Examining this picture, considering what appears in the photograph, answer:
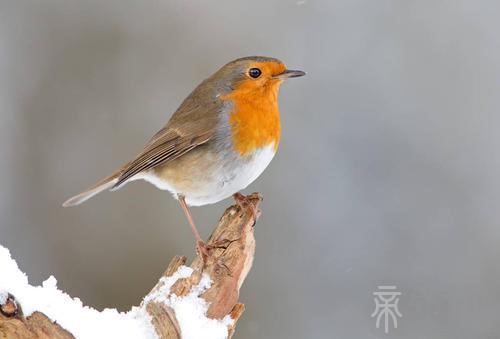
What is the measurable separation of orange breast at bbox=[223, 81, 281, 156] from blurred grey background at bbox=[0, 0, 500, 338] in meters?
2.13

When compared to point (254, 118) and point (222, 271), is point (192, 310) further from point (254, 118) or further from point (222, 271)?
point (254, 118)

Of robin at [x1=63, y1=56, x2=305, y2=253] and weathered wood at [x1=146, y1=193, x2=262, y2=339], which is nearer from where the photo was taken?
weathered wood at [x1=146, y1=193, x2=262, y2=339]

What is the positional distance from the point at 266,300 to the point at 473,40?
2865 millimetres

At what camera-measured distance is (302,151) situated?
6242 millimetres

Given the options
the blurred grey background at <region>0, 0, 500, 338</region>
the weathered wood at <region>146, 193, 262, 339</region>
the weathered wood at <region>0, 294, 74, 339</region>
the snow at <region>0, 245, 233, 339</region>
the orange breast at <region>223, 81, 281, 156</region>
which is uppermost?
the blurred grey background at <region>0, 0, 500, 338</region>

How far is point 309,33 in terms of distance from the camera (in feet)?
21.4

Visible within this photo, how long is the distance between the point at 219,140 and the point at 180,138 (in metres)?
0.27

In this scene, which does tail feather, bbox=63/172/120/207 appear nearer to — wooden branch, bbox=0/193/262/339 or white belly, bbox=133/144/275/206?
white belly, bbox=133/144/275/206

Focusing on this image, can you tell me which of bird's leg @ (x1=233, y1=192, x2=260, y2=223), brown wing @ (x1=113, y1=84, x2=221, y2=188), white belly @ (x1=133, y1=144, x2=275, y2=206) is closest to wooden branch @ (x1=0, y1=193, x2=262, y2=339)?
bird's leg @ (x1=233, y1=192, x2=260, y2=223)

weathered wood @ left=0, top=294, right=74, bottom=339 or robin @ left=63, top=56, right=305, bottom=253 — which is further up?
robin @ left=63, top=56, right=305, bottom=253

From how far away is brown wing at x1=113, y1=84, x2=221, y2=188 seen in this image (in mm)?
3975

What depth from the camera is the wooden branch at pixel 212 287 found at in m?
2.60

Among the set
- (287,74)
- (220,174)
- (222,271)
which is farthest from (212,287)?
(287,74)

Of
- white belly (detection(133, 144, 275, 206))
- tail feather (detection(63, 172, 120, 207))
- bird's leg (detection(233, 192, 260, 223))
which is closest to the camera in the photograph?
bird's leg (detection(233, 192, 260, 223))
